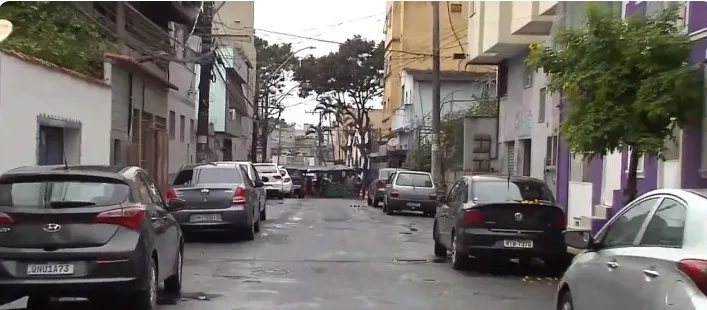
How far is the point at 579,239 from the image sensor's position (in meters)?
7.43

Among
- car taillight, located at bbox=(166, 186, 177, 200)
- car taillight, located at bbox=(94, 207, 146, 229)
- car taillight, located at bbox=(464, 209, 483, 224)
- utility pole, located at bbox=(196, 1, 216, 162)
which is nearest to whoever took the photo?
car taillight, located at bbox=(94, 207, 146, 229)

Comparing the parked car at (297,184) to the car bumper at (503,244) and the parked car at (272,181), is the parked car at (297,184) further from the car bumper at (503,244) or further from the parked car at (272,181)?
the car bumper at (503,244)

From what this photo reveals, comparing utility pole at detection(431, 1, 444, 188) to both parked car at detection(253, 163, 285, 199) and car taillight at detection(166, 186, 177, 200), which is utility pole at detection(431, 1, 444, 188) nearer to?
parked car at detection(253, 163, 285, 199)

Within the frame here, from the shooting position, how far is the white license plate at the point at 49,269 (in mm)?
8453

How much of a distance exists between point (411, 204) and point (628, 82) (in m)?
17.7

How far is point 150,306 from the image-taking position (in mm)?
9227

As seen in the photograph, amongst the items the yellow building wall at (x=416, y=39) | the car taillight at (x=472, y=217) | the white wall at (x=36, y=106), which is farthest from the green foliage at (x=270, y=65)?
the car taillight at (x=472, y=217)

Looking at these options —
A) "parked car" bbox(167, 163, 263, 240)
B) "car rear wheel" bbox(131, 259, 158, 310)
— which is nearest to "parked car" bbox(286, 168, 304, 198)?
"parked car" bbox(167, 163, 263, 240)

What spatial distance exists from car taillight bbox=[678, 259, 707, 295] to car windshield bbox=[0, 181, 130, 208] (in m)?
5.51

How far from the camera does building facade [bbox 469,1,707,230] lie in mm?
14891

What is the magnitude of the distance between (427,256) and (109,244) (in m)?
8.29

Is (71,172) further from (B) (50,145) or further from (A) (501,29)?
(A) (501,29)

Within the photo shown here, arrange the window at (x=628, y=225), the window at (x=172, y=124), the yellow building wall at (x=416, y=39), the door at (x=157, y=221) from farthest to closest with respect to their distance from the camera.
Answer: the yellow building wall at (x=416, y=39)
the window at (x=172, y=124)
the door at (x=157, y=221)
the window at (x=628, y=225)

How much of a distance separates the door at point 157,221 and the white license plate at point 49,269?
38.9 inches
